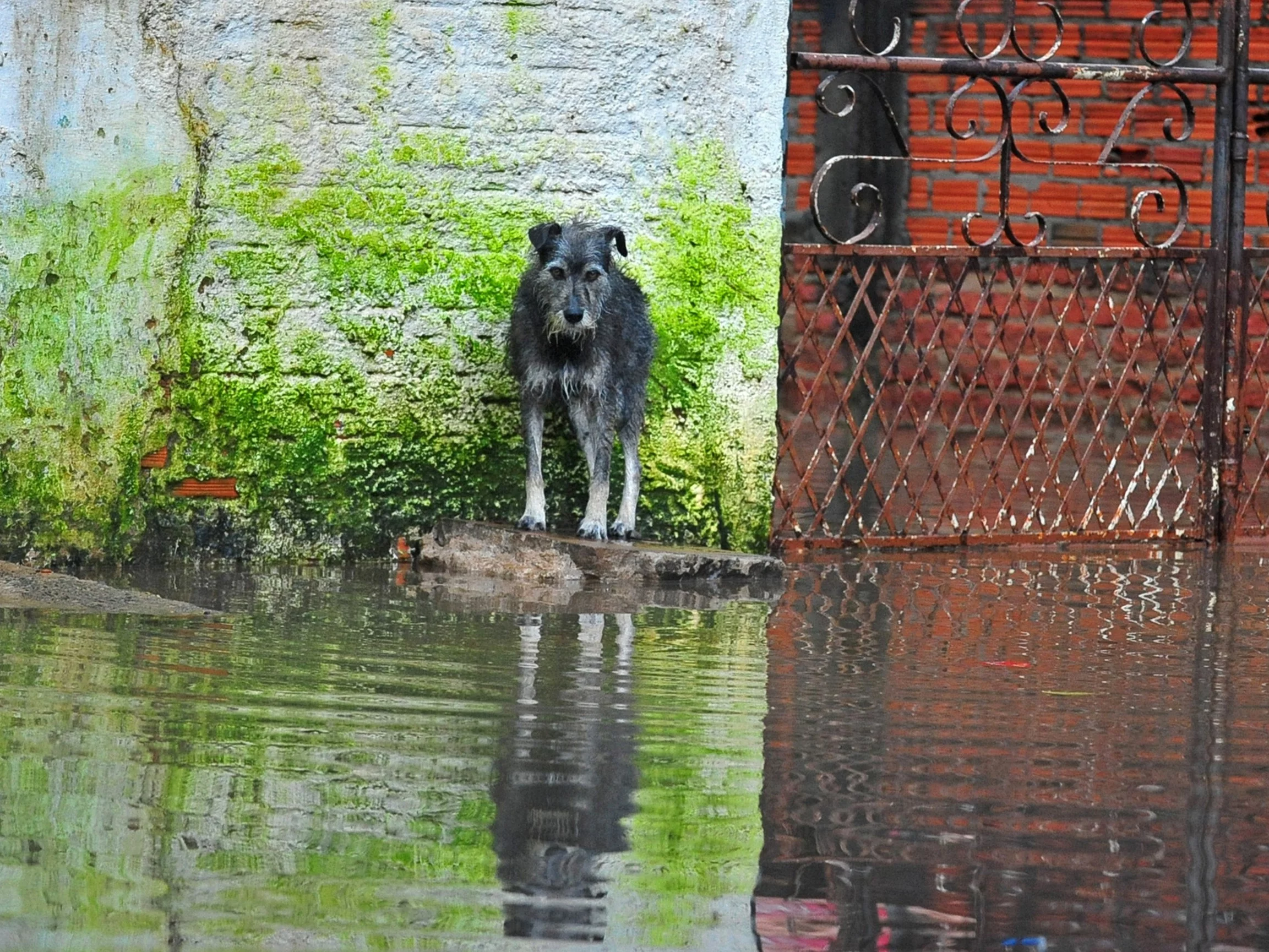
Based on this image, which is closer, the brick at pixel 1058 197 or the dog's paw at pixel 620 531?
the dog's paw at pixel 620 531

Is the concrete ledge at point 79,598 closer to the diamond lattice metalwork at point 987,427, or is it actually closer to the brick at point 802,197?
the diamond lattice metalwork at point 987,427

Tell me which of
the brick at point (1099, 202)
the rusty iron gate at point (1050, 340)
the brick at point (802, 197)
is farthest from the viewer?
the brick at point (802, 197)

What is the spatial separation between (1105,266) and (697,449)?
568cm

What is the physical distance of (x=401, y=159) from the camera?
6.57 m

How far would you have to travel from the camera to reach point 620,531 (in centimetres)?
675

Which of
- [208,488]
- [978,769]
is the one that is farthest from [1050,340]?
[978,769]

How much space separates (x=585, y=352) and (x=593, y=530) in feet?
1.91

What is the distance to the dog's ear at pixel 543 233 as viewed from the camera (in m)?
6.44

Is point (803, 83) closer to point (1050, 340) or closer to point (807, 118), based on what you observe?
point (807, 118)

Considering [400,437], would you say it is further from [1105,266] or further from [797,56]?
[1105,266]

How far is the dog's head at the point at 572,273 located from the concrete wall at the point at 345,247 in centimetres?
25

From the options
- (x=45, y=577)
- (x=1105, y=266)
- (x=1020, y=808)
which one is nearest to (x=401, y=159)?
(x=45, y=577)

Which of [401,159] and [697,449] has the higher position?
[401,159]

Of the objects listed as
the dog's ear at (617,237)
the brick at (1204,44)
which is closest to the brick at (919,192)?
the brick at (1204,44)
